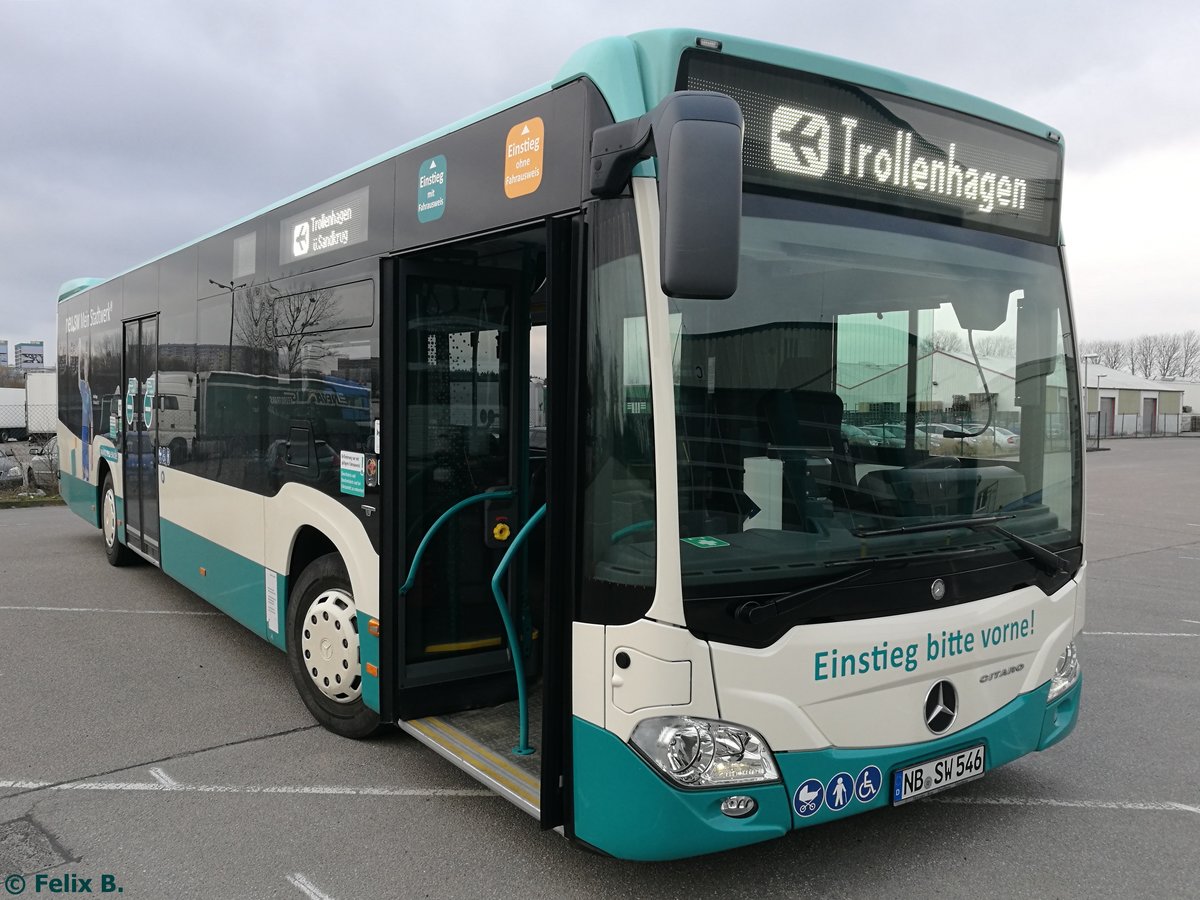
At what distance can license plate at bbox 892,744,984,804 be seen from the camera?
3092 mm

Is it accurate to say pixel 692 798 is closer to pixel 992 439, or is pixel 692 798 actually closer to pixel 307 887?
pixel 307 887

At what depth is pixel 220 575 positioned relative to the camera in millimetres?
6148

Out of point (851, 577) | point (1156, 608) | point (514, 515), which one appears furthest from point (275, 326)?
point (1156, 608)

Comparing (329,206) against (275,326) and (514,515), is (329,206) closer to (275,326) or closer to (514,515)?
(275,326)

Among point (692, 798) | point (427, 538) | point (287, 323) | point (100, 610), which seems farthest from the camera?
point (100, 610)

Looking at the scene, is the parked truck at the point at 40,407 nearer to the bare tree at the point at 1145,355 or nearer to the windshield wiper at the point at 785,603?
the windshield wiper at the point at 785,603

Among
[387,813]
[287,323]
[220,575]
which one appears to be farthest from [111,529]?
[387,813]

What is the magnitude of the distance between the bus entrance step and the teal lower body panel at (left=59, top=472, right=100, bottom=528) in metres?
7.20

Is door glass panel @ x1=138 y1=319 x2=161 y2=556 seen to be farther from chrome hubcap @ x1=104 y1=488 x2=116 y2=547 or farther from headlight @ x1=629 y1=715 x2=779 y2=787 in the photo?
headlight @ x1=629 y1=715 x2=779 y2=787

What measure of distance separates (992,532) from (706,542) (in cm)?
121

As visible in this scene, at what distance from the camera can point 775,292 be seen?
2938 millimetres

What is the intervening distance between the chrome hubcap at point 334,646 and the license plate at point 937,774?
2564 millimetres

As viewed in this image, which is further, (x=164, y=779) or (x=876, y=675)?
(x=164, y=779)

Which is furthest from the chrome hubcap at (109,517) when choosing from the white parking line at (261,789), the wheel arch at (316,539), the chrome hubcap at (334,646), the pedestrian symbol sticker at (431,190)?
the pedestrian symbol sticker at (431,190)
